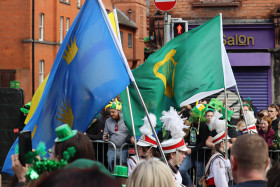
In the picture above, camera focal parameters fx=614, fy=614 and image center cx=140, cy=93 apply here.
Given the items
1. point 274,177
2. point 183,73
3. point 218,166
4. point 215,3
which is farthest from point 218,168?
point 215,3

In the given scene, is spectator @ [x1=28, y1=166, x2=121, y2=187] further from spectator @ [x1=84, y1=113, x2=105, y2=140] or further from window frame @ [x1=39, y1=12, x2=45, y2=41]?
window frame @ [x1=39, y1=12, x2=45, y2=41]

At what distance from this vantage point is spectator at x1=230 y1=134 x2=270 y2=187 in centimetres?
384

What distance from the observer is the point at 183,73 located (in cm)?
873

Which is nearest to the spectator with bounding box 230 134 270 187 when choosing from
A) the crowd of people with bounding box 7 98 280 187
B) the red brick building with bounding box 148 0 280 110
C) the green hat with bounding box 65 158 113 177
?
the crowd of people with bounding box 7 98 280 187

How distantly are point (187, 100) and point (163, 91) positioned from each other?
39 cm

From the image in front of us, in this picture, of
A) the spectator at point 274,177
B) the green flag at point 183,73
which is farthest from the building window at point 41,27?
the spectator at point 274,177

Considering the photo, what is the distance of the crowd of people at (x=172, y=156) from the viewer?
3.10m

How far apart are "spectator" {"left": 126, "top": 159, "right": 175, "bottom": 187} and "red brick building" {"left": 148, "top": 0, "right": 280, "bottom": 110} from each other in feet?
51.5

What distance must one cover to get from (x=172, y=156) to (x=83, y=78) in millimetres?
1511

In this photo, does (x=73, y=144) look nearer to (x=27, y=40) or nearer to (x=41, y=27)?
(x=27, y=40)

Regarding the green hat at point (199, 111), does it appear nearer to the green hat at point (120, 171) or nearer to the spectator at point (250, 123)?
the spectator at point (250, 123)

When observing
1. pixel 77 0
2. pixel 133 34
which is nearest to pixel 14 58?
pixel 77 0

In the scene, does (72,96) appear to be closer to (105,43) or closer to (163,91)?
(105,43)

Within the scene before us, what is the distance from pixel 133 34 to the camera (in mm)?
71375
